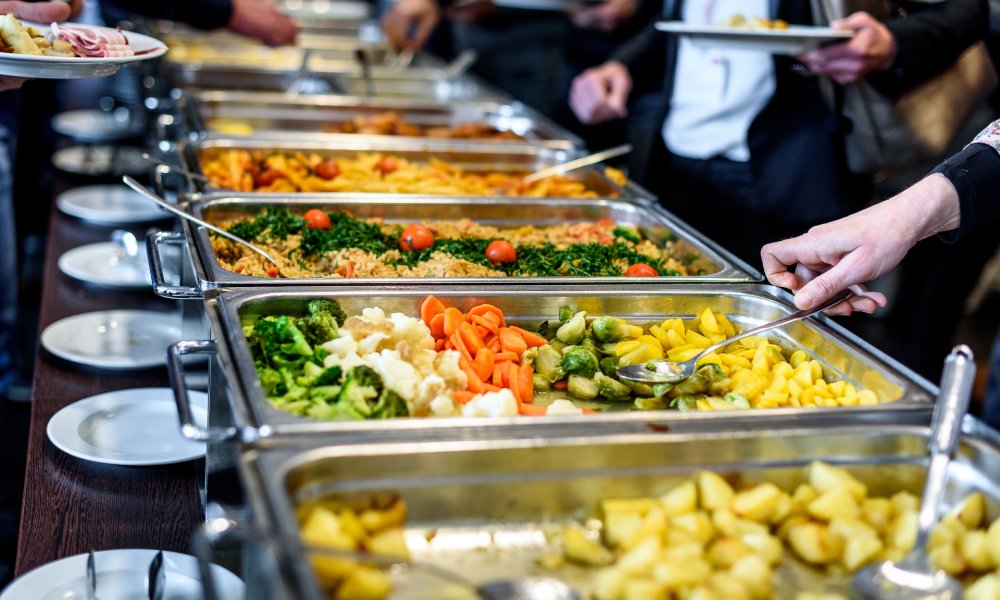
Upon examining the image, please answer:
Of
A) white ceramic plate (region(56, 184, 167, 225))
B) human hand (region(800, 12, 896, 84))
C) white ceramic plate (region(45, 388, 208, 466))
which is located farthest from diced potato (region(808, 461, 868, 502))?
white ceramic plate (region(56, 184, 167, 225))

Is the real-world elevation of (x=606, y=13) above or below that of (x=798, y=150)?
above

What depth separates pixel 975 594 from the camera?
4.59ft

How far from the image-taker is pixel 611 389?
199 centimetres

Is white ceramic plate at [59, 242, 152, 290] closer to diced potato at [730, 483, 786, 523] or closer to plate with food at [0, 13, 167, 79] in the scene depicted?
plate with food at [0, 13, 167, 79]

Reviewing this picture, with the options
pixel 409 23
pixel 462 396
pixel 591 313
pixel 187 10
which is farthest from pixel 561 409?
pixel 409 23

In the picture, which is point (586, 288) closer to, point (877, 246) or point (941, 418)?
point (877, 246)

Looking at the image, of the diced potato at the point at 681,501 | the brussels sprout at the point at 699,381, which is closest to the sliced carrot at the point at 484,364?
the brussels sprout at the point at 699,381

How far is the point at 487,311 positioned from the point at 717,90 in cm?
183

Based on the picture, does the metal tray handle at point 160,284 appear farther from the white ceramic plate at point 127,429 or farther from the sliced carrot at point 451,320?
the sliced carrot at point 451,320

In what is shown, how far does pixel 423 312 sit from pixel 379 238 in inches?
26.4

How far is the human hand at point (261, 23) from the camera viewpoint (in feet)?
14.3

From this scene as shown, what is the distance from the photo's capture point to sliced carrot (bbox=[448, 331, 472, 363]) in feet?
6.48

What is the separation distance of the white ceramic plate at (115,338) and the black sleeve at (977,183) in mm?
1978

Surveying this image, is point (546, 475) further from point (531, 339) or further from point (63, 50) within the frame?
point (63, 50)
